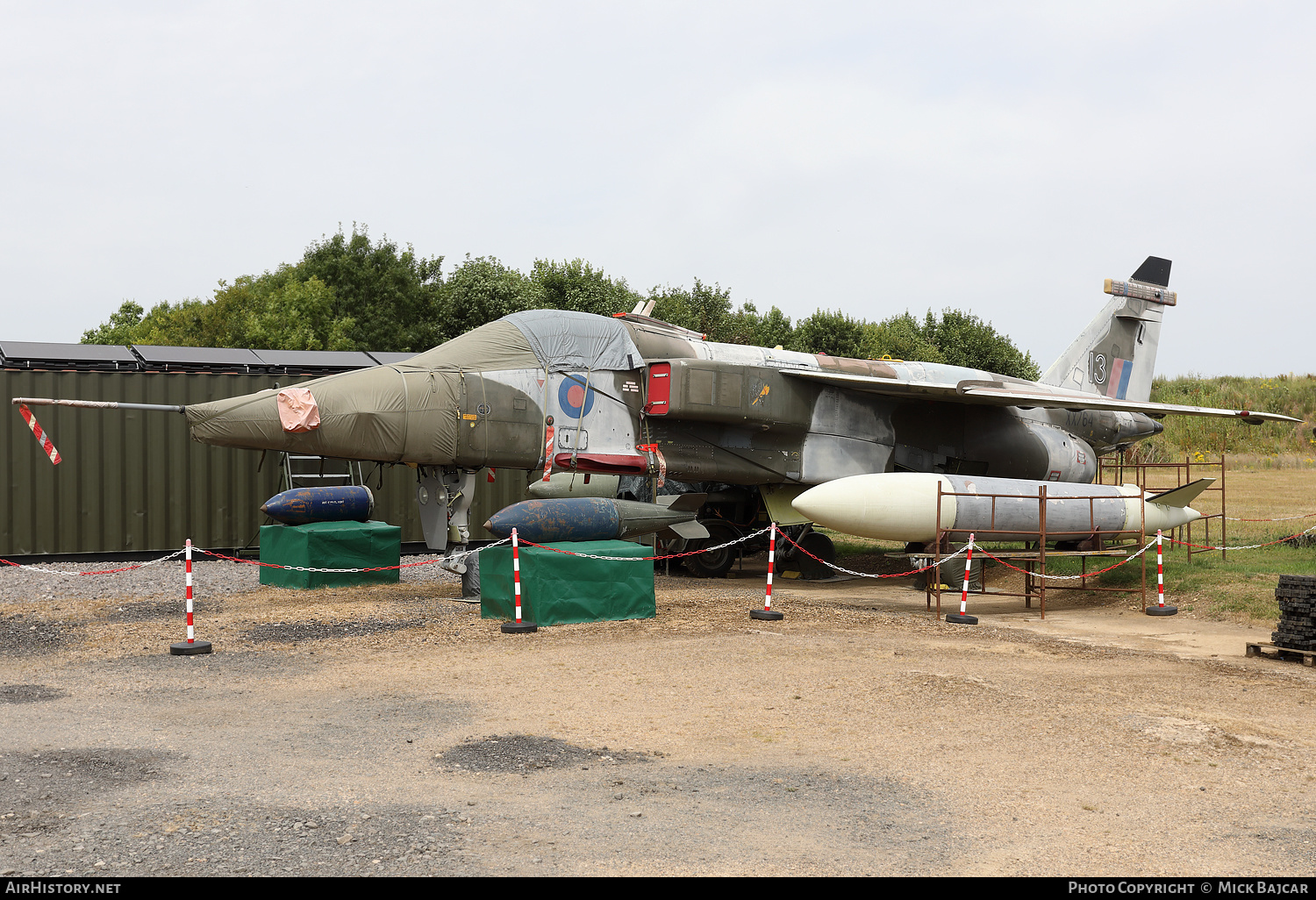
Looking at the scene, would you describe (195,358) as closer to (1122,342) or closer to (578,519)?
(578,519)

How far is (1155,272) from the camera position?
2125 centimetres

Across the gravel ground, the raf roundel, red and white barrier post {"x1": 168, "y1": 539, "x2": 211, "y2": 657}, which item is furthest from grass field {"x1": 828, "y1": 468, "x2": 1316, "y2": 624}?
red and white barrier post {"x1": 168, "y1": 539, "x2": 211, "y2": 657}

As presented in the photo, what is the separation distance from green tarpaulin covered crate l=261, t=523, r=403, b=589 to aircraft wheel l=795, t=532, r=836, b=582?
6.34 metres

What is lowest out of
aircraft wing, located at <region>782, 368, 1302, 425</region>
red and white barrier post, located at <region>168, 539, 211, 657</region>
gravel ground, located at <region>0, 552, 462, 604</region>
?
gravel ground, located at <region>0, 552, 462, 604</region>

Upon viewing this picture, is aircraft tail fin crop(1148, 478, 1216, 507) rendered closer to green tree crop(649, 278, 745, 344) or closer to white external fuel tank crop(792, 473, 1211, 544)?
white external fuel tank crop(792, 473, 1211, 544)

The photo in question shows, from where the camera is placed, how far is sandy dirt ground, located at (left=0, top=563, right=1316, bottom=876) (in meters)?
4.76

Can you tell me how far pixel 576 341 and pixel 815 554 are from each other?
5552mm

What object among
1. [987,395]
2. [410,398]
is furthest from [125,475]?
[987,395]

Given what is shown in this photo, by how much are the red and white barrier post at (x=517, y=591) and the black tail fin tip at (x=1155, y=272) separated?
15.4 m

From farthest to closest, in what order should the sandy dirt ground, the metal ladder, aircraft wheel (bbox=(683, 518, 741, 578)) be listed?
the metal ladder
aircraft wheel (bbox=(683, 518, 741, 578))
the sandy dirt ground

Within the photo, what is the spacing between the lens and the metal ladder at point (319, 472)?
18017 mm

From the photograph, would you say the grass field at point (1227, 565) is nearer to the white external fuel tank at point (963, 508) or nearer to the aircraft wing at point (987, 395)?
the white external fuel tank at point (963, 508)
